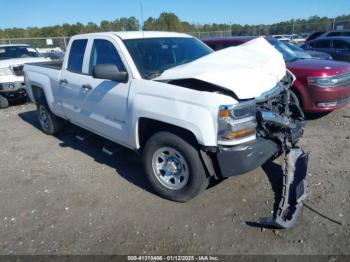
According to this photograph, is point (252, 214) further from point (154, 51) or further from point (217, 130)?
point (154, 51)

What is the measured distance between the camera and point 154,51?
13.8 feet

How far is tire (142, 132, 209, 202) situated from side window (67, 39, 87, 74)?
6.55 feet

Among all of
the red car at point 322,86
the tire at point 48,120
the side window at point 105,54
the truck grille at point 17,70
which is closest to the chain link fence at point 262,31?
the truck grille at point 17,70

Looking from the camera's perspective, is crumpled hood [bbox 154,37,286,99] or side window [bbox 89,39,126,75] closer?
crumpled hood [bbox 154,37,286,99]

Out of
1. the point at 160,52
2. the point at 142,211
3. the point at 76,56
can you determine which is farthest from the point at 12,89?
the point at 142,211

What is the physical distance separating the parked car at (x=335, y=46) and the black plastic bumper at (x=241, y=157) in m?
9.62

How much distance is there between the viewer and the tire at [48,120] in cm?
616

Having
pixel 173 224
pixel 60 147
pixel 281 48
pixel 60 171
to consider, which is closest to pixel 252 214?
pixel 173 224

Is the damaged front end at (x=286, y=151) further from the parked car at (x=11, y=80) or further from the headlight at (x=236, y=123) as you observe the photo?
the parked car at (x=11, y=80)

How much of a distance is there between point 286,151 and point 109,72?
2362mm

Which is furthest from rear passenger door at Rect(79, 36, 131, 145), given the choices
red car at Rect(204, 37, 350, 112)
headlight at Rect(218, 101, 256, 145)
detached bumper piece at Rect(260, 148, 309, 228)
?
red car at Rect(204, 37, 350, 112)

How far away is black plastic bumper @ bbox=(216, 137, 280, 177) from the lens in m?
3.12

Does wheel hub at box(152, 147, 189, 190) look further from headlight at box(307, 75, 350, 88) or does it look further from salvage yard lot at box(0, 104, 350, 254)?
headlight at box(307, 75, 350, 88)

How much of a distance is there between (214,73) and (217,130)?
638mm
